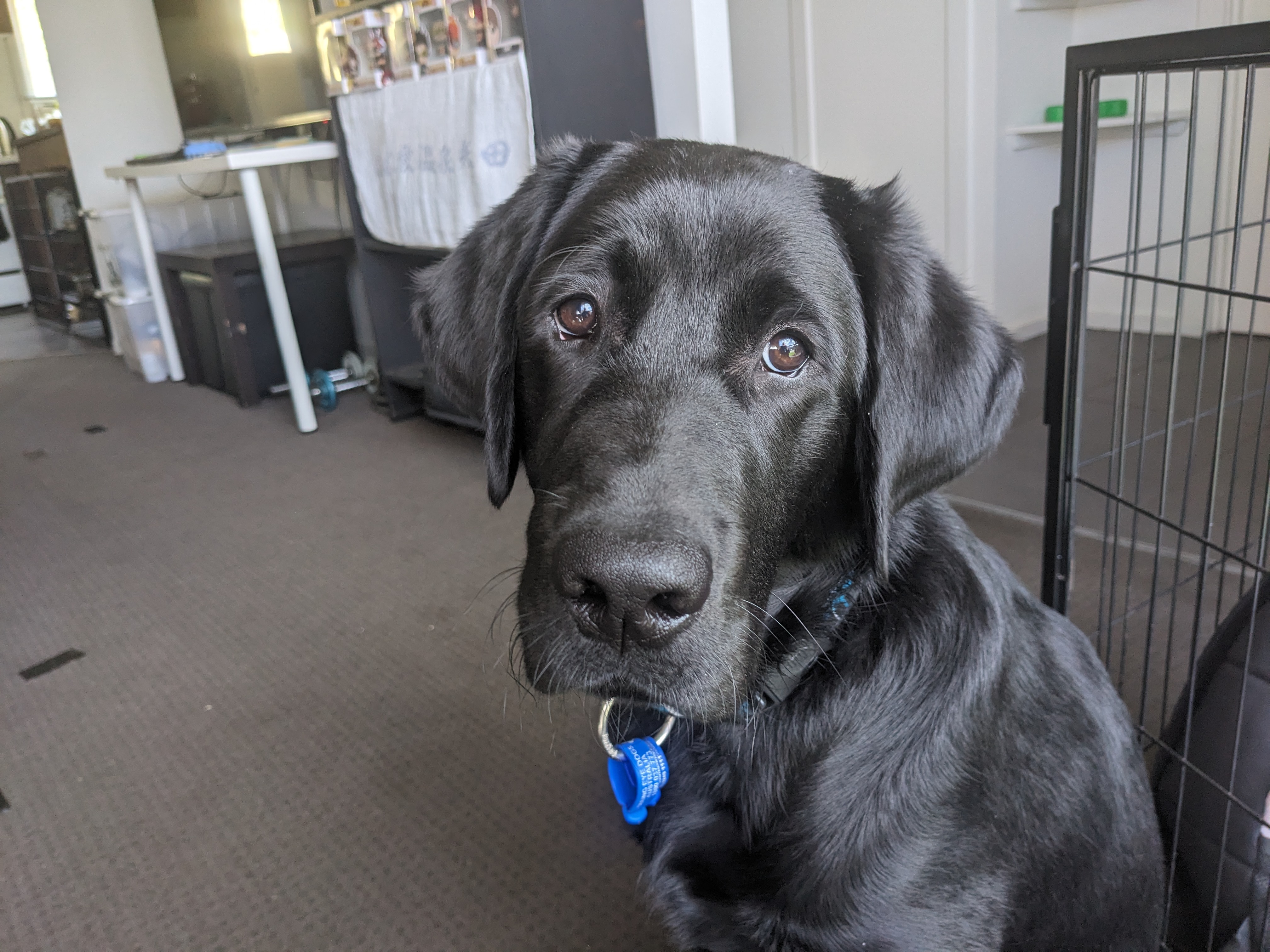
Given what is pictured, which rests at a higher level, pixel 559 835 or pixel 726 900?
pixel 726 900

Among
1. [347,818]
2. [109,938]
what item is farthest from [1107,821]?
[109,938]

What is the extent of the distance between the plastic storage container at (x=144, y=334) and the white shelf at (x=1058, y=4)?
447 centimetres

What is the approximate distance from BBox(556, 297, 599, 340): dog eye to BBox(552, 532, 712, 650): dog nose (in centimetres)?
31

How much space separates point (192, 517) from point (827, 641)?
2741 mm

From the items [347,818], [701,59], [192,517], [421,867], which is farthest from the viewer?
[192,517]

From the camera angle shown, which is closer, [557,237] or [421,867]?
[557,237]

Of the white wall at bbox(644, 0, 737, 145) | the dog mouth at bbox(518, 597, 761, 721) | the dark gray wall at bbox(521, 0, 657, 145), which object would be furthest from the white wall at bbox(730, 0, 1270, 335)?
the dog mouth at bbox(518, 597, 761, 721)

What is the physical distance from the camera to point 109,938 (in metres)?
1.52

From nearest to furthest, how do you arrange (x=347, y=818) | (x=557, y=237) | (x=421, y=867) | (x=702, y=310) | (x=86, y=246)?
(x=702, y=310)
(x=557, y=237)
(x=421, y=867)
(x=347, y=818)
(x=86, y=246)

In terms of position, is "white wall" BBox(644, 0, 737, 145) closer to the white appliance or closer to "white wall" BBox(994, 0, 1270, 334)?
"white wall" BBox(994, 0, 1270, 334)

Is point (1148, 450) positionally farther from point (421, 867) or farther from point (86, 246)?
point (86, 246)

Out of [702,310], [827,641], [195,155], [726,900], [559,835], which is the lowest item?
[559,835]

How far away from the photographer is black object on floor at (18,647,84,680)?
90.9 inches

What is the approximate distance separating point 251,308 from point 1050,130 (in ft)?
11.9
